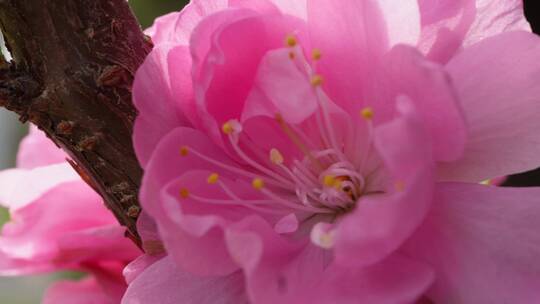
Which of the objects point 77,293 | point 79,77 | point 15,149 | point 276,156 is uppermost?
point 79,77

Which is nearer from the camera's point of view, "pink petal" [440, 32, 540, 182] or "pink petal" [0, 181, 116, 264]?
"pink petal" [440, 32, 540, 182]

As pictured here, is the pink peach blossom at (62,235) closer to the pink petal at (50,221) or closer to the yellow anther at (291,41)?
the pink petal at (50,221)

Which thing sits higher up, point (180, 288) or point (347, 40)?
point (347, 40)

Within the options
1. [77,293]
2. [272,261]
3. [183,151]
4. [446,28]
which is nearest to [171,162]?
[183,151]

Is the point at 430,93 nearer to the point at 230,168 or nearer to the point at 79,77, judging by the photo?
the point at 230,168

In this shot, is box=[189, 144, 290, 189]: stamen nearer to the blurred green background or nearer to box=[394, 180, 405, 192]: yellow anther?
box=[394, 180, 405, 192]: yellow anther

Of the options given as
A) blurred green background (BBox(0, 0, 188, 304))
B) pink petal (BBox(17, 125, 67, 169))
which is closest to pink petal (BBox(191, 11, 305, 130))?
pink petal (BBox(17, 125, 67, 169))

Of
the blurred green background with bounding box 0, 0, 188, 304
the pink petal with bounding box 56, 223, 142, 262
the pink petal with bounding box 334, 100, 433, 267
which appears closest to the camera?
the pink petal with bounding box 334, 100, 433, 267
